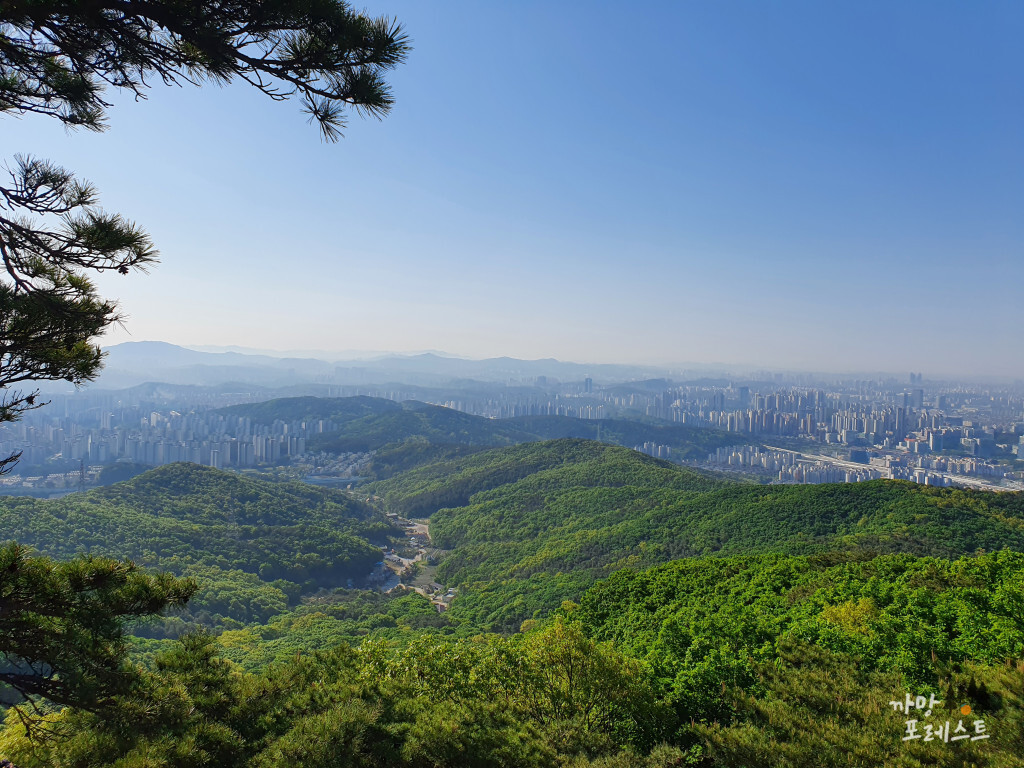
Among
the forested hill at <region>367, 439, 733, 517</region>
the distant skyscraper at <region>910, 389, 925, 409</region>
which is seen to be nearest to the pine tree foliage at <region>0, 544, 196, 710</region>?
the forested hill at <region>367, 439, 733, 517</region>

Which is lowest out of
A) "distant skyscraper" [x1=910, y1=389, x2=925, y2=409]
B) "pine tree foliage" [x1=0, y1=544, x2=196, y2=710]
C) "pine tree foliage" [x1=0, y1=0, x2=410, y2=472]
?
"distant skyscraper" [x1=910, y1=389, x2=925, y2=409]

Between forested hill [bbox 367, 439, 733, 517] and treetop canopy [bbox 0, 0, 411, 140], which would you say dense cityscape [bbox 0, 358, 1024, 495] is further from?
treetop canopy [bbox 0, 0, 411, 140]

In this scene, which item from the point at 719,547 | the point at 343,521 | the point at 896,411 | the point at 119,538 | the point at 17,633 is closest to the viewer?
the point at 17,633

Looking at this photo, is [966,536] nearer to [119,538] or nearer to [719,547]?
[719,547]

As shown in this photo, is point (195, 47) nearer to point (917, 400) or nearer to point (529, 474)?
point (529, 474)

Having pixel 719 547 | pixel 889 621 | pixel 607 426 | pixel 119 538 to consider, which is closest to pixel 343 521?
pixel 119 538

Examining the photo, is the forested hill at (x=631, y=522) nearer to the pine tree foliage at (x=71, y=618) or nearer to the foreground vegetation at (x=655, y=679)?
the foreground vegetation at (x=655, y=679)

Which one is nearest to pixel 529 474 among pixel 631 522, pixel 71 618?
pixel 631 522
